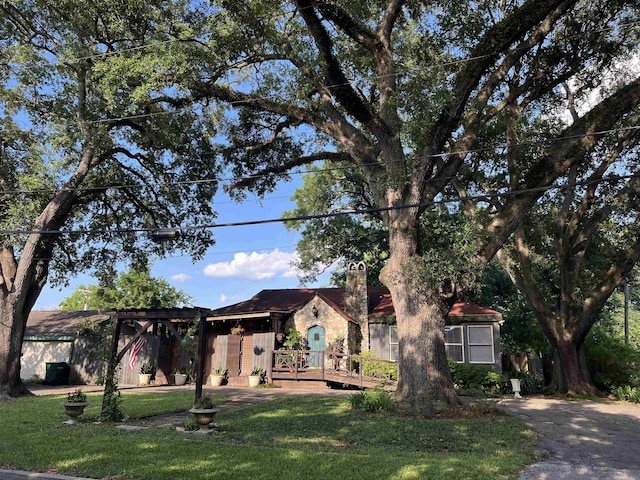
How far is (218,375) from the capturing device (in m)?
20.0

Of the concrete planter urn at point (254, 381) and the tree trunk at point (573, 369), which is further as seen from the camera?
the concrete planter urn at point (254, 381)

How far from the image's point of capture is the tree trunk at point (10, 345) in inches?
580

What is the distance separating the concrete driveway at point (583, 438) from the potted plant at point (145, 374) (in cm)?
1505

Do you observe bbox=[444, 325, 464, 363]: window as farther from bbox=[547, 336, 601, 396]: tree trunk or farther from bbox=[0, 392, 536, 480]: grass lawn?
bbox=[0, 392, 536, 480]: grass lawn

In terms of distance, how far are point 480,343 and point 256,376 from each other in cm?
978

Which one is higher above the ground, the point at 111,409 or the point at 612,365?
the point at 612,365

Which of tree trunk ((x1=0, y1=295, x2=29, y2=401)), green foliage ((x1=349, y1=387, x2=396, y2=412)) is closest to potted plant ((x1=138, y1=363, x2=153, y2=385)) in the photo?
tree trunk ((x1=0, y1=295, x2=29, y2=401))

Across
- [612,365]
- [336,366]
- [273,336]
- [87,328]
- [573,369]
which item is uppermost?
[87,328]

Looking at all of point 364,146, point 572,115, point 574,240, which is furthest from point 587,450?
point 572,115

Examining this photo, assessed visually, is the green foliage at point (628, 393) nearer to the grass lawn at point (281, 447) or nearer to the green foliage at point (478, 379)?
the green foliage at point (478, 379)

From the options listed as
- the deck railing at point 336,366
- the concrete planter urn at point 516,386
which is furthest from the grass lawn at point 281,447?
the concrete planter urn at point 516,386

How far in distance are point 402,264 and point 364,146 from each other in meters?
4.07

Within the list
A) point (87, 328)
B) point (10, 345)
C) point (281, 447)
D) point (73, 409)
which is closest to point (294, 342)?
point (10, 345)

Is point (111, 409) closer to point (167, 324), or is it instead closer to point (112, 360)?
point (112, 360)
